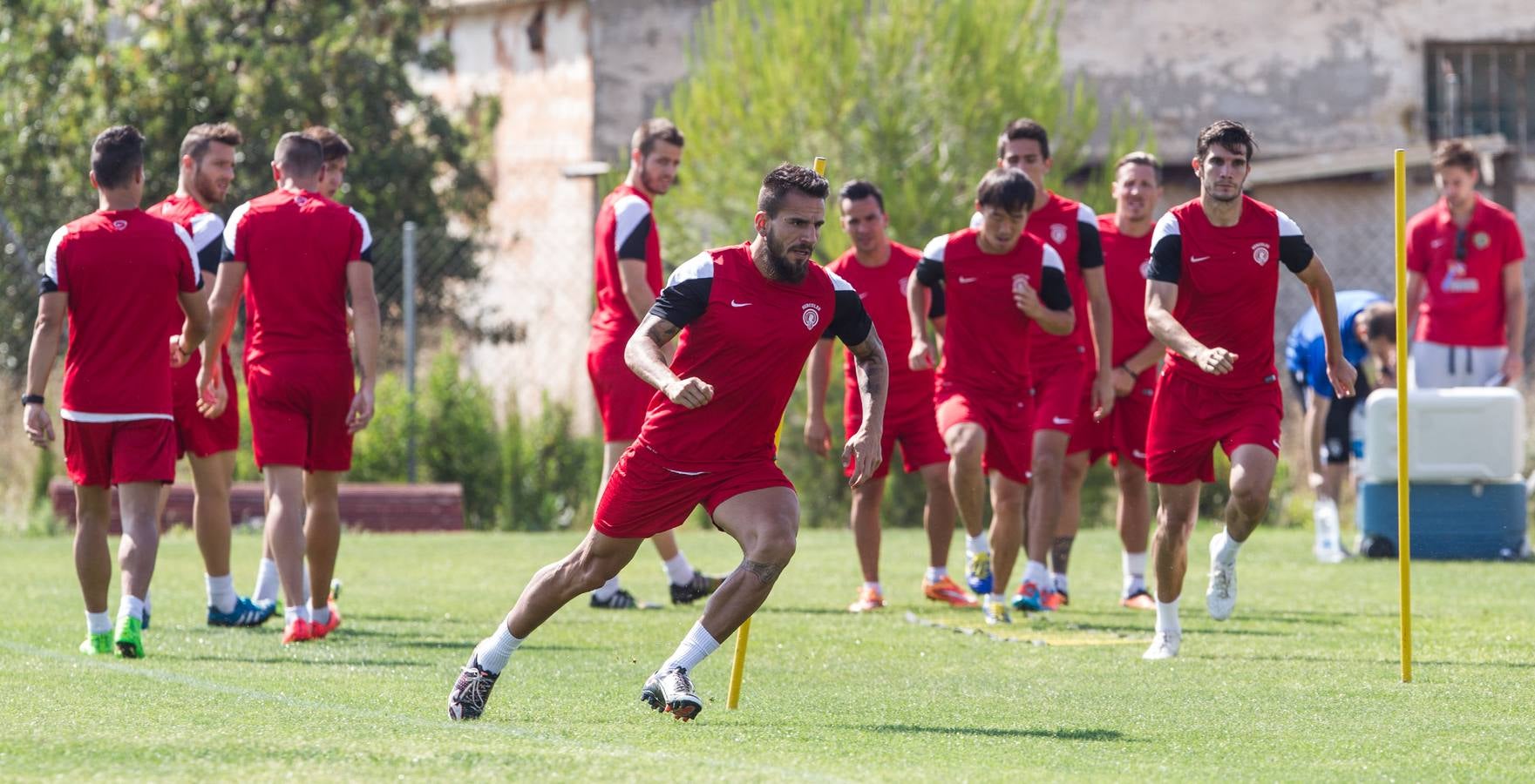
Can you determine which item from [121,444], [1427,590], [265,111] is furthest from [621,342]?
[265,111]

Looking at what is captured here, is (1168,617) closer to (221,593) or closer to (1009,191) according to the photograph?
(1009,191)

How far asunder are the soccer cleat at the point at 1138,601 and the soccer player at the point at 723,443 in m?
4.55

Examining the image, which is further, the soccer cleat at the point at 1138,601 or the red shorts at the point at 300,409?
the soccer cleat at the point at 1138,601

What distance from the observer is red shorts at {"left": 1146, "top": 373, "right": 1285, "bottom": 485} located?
815 cm

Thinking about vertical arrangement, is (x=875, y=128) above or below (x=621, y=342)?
above

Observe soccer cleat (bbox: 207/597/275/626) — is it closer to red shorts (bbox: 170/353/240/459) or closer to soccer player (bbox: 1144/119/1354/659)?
red shorts (bbox: 170/353/240/459)

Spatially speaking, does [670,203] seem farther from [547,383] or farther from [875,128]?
[547,383]

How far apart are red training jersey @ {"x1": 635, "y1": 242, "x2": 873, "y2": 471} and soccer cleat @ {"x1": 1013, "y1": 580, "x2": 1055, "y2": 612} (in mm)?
3987

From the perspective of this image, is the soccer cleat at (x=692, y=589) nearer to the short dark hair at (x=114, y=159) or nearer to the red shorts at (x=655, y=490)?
the short dark hair at (x=114, y=159)

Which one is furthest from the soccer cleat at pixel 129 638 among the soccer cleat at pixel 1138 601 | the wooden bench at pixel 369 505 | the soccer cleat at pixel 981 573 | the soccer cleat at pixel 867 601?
the wooden bench at pixel 369 505

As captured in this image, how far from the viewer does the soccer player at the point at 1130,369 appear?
10484 mm

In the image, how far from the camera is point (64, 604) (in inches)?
415

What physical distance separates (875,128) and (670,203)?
2.09m

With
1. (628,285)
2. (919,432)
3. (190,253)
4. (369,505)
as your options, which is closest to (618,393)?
(628,285)
